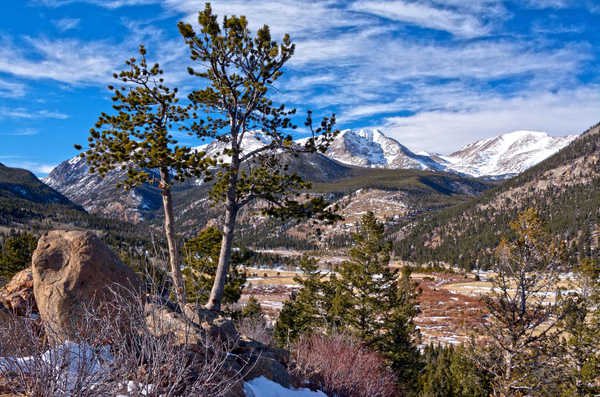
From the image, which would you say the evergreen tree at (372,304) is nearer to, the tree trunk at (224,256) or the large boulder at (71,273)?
the tree trunk at (224,256)

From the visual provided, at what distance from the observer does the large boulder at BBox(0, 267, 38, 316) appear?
1143 centimetres

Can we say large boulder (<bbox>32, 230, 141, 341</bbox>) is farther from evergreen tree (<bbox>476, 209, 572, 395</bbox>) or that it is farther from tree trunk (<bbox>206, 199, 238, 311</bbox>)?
evergreen tree (<bbox>476, 209, 572, 395</bbox>)

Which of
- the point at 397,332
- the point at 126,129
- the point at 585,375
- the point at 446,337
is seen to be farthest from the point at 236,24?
the point at 446,337

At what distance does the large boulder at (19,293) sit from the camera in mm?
11430

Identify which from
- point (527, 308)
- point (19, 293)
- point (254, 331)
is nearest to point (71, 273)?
point (19, 293)

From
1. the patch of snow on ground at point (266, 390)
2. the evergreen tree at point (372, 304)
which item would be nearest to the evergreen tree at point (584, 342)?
the evergreen tree at point (372, 304)

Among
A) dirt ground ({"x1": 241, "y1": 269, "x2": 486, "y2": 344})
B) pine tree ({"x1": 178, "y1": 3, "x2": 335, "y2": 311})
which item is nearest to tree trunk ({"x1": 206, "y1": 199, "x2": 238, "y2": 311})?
pine tree ({"x1": 178, "y1": 3, "x2": 335, "y2": 311})

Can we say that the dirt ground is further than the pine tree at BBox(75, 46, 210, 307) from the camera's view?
Yes

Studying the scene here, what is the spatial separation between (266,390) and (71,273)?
5841 millimetres

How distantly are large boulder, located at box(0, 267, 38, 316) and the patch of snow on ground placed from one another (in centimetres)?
829

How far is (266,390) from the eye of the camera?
776cm

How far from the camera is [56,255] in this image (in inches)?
365

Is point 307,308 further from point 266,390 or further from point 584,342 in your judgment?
point 266,390

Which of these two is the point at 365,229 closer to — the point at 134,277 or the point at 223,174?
the point at 223,174
